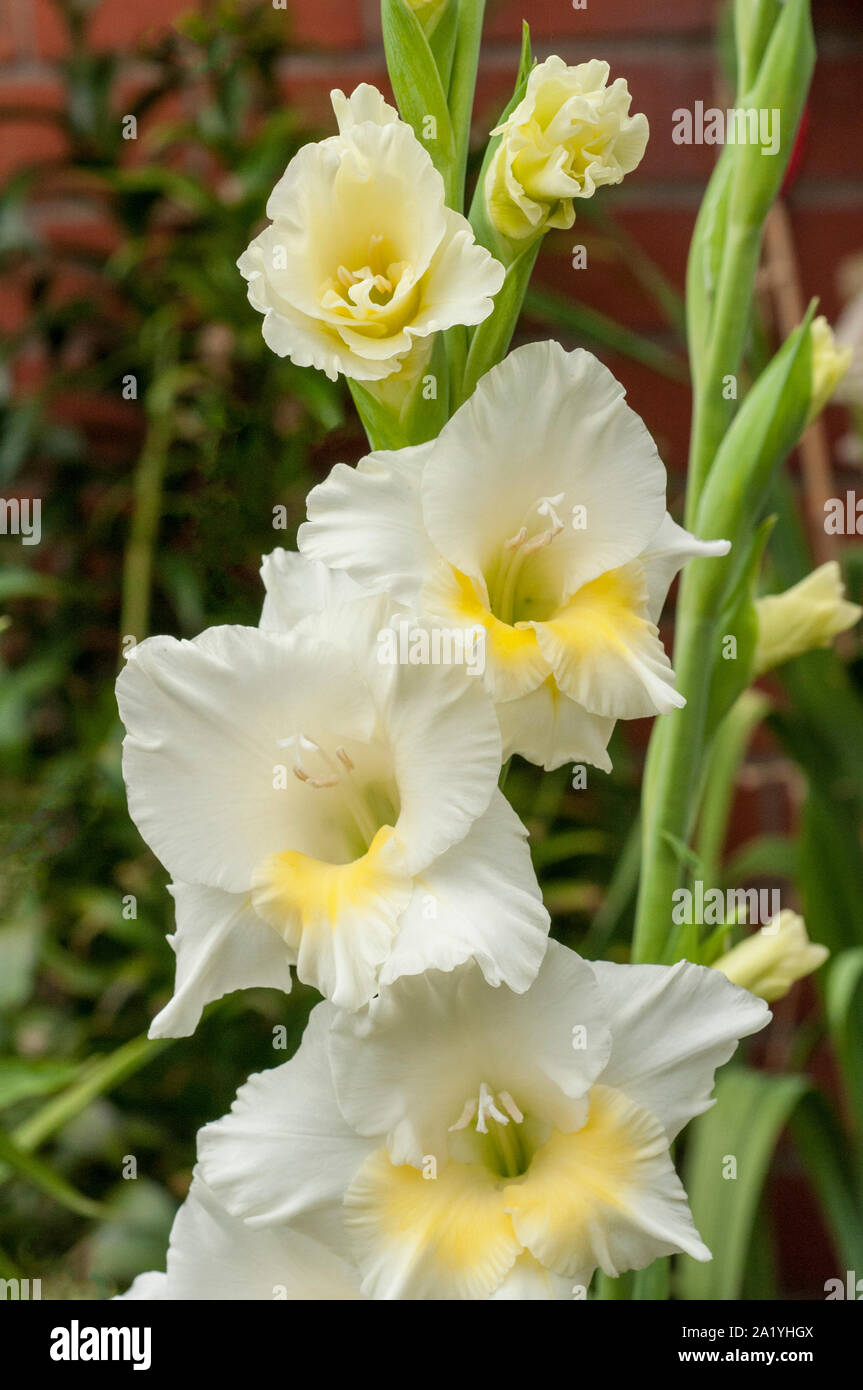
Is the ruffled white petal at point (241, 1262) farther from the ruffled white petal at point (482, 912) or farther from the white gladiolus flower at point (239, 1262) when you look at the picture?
the ruffled white petal at point (482, 912)

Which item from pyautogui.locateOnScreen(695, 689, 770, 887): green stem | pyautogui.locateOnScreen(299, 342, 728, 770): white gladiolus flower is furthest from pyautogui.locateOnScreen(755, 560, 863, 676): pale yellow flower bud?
pyautogui.locateOnScreen(695, 689, 770, 887): green stem

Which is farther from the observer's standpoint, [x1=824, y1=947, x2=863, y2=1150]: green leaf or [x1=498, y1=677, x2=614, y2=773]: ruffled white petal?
[x1=824, y1=947, x2=863, y2=1150]: green leaf

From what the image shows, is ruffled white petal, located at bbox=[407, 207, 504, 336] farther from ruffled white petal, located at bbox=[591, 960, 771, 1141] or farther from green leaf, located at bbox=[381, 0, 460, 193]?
ruffled white petal, located at bbox=[591, 960, 771, 1141]

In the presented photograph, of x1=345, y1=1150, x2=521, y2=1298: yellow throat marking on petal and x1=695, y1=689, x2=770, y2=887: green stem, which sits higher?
x1=695, y1=689, x2=770, y2=887: green stem

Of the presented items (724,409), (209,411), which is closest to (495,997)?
(724,409)

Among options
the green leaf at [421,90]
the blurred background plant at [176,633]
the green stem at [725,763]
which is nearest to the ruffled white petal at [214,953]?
the green leaf at [421,90]
